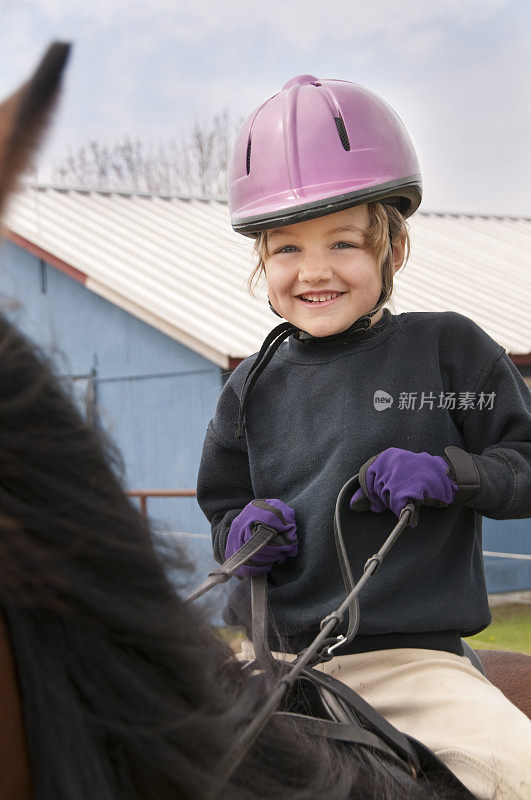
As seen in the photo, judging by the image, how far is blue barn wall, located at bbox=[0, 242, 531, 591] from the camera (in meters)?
8.22

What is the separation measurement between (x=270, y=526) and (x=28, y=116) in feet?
3.80

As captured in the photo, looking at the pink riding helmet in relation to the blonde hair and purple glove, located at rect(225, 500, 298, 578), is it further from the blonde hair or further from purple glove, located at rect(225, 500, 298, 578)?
purple glove, located at rect(225, 500, 298, 578)

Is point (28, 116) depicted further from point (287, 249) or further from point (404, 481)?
point (287, 249)

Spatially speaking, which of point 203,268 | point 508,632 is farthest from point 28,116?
point 203,268

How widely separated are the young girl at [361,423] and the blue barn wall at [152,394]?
19.1ft

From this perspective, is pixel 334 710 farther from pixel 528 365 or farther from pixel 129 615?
pixel 528 365

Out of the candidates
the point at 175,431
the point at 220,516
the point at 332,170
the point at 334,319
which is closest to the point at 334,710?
the point at 220,516

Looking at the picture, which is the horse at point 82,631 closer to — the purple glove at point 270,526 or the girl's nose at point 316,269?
the purple glove at point 270,526

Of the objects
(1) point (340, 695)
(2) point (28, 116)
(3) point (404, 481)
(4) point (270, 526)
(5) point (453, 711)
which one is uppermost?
(2) point (28, 116)

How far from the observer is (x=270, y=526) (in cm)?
171

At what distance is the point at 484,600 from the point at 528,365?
7173mm

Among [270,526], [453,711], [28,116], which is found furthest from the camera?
[270,526]

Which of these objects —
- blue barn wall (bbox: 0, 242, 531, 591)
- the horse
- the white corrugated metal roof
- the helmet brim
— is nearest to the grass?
blue barn wall (bbox: 0, 242, 531, 591)

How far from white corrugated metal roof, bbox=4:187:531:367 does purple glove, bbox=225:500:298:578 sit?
4980mm
